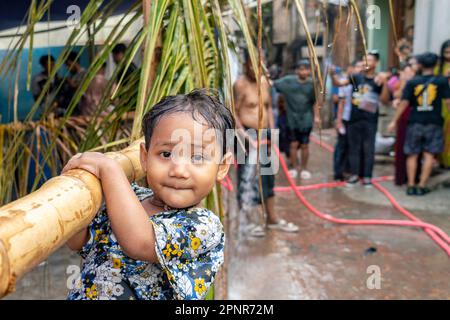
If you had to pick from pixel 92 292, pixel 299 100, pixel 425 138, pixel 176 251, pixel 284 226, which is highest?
pixel 176 251

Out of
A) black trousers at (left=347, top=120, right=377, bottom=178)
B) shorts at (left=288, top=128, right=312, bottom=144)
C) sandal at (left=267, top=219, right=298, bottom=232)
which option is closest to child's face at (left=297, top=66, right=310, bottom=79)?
shorts at (left=288, top=128, right=312, bottom=144)

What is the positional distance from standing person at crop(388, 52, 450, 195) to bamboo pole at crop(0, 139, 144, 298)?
528cm

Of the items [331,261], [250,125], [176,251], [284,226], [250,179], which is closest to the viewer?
[176,251]

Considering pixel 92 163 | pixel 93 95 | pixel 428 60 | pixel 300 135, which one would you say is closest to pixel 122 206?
pixel 92 163

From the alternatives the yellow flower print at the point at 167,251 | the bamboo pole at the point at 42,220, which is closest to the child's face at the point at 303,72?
the yellow flower print at the point at 167,251

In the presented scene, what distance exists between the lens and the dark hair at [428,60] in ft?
17.7

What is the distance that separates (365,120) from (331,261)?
248 cm

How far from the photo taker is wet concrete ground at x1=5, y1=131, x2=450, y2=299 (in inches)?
136

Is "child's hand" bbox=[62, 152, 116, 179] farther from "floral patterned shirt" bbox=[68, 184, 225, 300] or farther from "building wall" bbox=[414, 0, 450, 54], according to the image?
"building wall" bbox=[414, 0, 450, 54]

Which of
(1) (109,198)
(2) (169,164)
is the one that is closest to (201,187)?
(2) (169,164)

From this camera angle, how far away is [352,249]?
13.9 ft

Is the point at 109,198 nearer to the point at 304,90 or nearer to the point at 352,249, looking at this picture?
the point at 352,249

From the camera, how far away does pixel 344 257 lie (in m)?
4.05

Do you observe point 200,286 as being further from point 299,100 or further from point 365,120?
point 299,100
